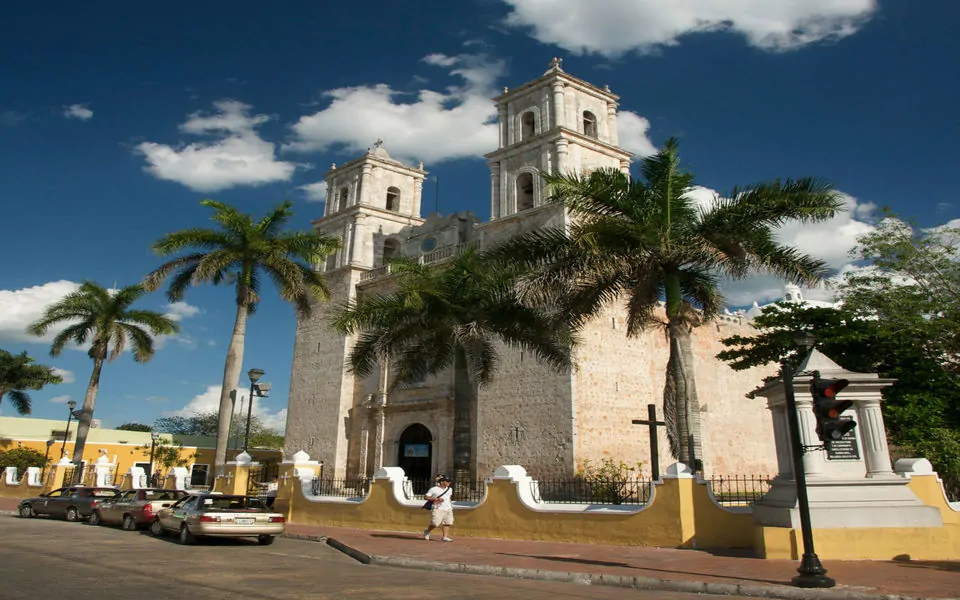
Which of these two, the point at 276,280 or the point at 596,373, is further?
the point at 596,373

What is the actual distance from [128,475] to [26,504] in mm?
5894

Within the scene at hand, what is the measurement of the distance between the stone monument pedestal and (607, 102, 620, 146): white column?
1853cm

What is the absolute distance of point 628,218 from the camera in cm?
1353

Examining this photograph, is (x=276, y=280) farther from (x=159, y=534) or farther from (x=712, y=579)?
(x=712, y=579)

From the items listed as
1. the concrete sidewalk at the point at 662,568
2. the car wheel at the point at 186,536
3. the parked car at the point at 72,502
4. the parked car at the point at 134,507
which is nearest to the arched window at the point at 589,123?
the concrete sidewalk at the point at 662,568

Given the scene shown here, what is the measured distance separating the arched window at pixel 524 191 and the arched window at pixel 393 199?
985 cm

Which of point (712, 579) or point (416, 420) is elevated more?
point (416, 420)

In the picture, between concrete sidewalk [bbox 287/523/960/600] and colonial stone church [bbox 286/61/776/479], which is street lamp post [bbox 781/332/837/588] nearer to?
concrete sidewalk [bbox 287/523/960/600]

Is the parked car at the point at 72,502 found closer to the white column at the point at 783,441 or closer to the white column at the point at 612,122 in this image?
the white column at the point at 783,441

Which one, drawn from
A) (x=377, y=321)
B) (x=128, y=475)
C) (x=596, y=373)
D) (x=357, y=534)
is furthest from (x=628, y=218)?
(x=128, y=475)

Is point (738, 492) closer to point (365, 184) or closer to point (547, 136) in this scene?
point (547, 136)

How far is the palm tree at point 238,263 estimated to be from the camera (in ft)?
64.4

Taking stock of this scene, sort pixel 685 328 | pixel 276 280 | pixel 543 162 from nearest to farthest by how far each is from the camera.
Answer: pixel 685 328
pixel 276 280
pixel 543 162

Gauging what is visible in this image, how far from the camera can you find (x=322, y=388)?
101ft
